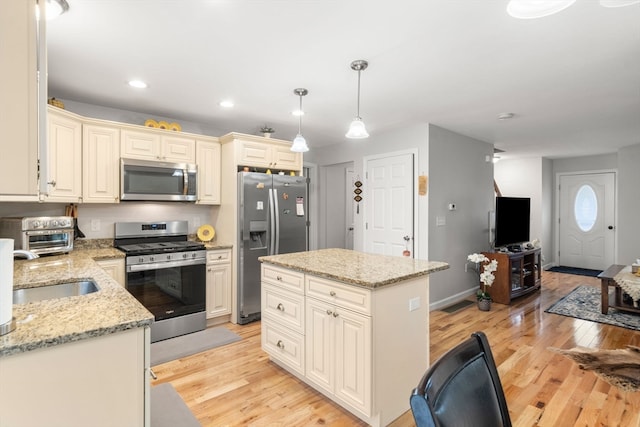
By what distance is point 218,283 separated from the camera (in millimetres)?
3686

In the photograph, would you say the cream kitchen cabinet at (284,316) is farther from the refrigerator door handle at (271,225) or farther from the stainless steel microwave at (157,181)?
the stainless steel microwave at (157,181)

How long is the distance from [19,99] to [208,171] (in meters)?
2.95

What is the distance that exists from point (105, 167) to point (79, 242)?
2.66 feet

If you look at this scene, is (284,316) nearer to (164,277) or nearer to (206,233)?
(164,277)

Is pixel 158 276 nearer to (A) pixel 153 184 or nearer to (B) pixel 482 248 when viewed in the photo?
(A) pixel 153 184

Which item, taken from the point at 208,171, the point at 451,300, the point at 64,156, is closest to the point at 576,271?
the point at 451,300

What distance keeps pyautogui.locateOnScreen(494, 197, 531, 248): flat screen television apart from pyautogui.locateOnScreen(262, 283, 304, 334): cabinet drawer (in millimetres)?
3737

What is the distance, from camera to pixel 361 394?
1967 mm

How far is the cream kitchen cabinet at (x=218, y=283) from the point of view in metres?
3.62

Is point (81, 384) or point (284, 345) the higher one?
point (81, 384)

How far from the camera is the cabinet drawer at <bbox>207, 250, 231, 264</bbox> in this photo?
11.9 ft

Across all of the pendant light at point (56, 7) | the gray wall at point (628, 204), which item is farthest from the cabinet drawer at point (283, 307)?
the gray wall at point (628, 204)

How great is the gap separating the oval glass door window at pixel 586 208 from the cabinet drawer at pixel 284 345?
7370mm

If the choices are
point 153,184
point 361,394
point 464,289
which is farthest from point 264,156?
point 464,289
